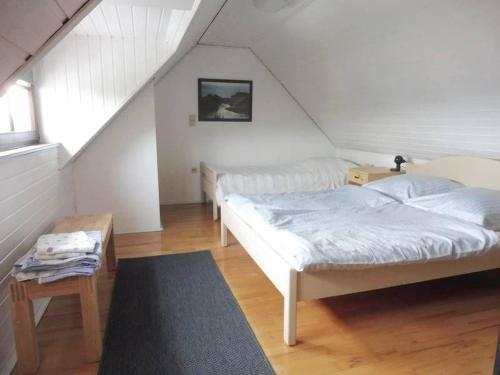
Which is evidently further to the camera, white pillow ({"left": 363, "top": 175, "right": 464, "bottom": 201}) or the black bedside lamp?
the black bedside lamp

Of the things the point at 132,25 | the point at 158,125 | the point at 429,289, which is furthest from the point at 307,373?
the point at 158,125

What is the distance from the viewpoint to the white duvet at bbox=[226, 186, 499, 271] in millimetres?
1763

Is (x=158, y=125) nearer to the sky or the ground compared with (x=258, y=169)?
nearer to the sky

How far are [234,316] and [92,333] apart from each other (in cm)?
79

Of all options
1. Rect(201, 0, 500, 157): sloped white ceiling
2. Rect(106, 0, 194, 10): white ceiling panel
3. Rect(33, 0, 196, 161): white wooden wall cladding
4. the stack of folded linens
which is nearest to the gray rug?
the stack of folded linens

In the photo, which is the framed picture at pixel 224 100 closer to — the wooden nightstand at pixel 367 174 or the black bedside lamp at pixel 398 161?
the wooden nightstand at pixel 367 174

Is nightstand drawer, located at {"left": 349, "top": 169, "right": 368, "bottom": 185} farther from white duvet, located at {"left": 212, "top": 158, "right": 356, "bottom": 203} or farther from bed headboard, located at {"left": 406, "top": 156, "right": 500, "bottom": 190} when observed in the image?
bed headboard, located at {"left": 406, "top": 156, "right": 500, "bottom": 190}

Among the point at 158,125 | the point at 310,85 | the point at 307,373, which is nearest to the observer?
the point at 307,373

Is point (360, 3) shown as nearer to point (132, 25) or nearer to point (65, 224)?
point (132, 25)

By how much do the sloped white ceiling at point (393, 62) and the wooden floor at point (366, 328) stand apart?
133 centimetres

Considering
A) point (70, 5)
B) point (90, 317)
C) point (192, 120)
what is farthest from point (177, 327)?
point (192, 120)

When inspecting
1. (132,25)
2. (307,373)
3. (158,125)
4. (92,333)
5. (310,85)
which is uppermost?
(132,25)

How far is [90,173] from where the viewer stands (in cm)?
339

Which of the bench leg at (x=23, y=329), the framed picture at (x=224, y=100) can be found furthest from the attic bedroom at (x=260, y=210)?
the framed picture at (x=224, y=100)
